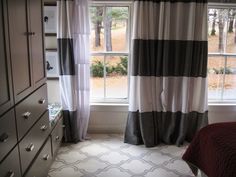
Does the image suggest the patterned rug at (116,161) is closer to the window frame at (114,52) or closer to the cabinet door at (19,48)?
the window frame at (114,52)

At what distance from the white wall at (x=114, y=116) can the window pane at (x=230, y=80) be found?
0.20 m

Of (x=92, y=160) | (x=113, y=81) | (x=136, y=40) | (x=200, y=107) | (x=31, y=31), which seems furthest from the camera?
(x=113, y=81)

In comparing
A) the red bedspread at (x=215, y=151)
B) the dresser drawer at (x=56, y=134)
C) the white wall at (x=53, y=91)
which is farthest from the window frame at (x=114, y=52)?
the red bedspread at (x=215, y=151)

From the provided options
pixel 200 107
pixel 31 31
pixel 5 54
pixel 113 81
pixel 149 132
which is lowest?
pixel 149 132

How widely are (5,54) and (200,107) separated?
261 centimetres

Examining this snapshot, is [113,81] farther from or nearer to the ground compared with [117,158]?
→ farther from the ground

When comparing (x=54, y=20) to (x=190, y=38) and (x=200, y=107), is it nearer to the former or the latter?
(x=190, y=38)

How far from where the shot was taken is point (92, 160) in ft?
9.83

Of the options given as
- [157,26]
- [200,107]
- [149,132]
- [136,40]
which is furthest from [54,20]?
[200,107]

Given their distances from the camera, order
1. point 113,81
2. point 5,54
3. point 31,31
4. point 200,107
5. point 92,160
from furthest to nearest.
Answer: point 113,81 < point 200,107 < point 92,160 < point 31,31 < point 5,54

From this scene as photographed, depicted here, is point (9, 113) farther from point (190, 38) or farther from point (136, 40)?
point (190, 38)

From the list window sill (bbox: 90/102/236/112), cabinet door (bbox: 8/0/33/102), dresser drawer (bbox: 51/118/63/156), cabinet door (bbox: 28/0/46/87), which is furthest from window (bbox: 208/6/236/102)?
cabinet door (bbox: 8/0/33/102)

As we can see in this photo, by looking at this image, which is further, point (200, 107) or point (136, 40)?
point (200, 107)

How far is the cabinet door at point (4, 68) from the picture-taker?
4.75ft
